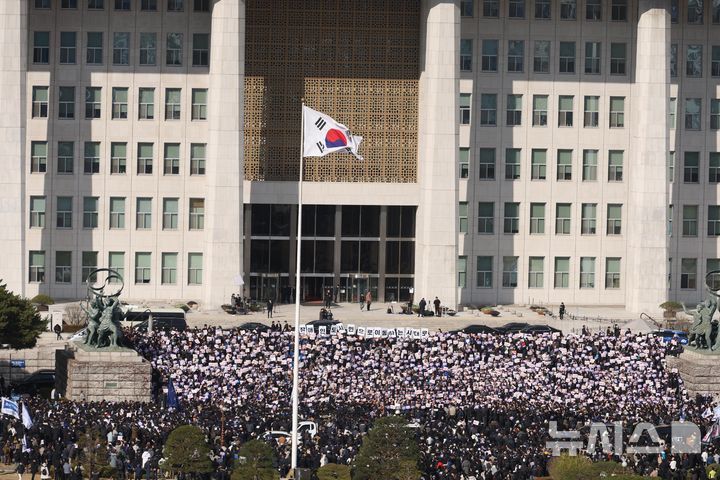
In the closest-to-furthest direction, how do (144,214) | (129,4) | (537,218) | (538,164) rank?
(129,4), (144,214), (538,164), (537,218)

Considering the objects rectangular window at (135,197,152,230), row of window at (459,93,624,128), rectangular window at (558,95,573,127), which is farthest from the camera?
rectangular window at (558,95,573,127)

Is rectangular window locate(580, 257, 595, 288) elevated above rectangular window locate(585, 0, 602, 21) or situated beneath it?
situated beneath

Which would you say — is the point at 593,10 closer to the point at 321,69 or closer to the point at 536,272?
the point at 536,272

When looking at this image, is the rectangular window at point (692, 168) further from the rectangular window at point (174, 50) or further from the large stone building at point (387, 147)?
the rectangular window at point (174, 50)

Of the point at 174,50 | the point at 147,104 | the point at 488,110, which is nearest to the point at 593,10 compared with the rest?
the point at 488,110

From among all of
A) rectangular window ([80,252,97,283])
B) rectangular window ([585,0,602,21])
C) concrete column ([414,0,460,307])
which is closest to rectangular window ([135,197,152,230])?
rectangular window ([80,252,97,283])

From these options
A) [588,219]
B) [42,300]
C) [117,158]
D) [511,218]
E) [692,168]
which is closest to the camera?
[42,300]

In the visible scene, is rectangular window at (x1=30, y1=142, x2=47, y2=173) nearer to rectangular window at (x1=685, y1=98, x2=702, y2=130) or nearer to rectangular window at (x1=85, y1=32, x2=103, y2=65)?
rectangular window at (x1=85, y1=32, x2=103, y2=65)

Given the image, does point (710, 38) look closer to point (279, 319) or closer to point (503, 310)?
point (503, 310)
